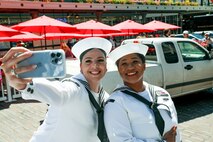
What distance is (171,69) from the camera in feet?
20.2

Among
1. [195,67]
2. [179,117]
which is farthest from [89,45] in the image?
[195,67]

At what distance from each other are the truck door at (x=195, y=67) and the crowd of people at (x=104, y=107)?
14.8 ft

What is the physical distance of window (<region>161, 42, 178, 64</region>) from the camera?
6230 mm

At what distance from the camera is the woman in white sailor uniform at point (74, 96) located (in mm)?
1513

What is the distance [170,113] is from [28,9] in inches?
633

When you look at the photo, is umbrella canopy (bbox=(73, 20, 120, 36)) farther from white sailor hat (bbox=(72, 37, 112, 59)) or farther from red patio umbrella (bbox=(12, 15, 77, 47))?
white sailor hat (bbox=(72, 37, 112, 59))

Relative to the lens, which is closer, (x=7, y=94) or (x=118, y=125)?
(x=118, y=125)

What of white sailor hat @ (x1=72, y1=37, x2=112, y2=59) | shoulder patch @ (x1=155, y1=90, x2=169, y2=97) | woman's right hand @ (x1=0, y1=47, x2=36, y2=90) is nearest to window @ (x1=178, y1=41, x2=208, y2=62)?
shoulder patch @ (x1=155, y1=90, x2=169, y2=97)

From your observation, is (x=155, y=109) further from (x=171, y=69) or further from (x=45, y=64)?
(x=171, y=69)

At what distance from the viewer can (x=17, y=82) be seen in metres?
1.34

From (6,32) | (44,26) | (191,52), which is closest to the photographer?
(191,52)

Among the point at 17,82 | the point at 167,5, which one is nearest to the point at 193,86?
the point at 17,82

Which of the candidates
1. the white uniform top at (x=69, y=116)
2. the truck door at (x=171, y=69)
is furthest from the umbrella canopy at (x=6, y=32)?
the white uniform top at (x=69, y=116)

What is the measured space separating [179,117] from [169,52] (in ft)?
4.86
